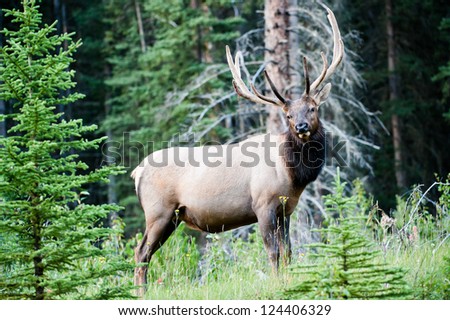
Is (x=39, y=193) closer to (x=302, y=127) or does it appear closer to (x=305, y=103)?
(x=302, y=127)

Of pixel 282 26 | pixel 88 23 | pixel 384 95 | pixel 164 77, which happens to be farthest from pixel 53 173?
pixel 88 23

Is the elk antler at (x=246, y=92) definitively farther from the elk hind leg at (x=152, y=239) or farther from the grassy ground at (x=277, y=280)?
the grassy ground at (x=277, y=280)

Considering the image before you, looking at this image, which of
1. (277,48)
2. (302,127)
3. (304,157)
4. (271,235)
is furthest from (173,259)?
(277,48)

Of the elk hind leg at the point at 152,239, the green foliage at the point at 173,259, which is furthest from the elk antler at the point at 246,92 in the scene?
the green foliage at the point at 173,259

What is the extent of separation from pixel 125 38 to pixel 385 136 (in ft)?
37.9

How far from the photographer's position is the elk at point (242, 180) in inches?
275

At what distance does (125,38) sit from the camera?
25750 mm

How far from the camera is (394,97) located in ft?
68.4

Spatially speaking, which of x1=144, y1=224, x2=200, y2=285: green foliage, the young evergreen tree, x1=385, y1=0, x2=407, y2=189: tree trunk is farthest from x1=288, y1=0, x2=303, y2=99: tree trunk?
x1=385, y1=0, x2=407, y2=189: tree trunk

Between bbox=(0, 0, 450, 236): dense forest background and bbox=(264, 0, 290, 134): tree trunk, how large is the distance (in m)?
5.41

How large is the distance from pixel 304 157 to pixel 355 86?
13.5m

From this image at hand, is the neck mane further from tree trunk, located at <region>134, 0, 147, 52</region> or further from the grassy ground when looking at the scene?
tree trunk, located at <region>134, 0, 147, 52</region>

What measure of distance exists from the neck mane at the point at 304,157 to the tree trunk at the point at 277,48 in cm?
366

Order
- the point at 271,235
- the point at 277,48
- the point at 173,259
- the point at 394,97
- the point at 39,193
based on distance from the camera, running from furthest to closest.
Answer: the point at 394,97 → the point at 277,48 → the point at 173,259 → the point at 271,235 → the point at 39,193
